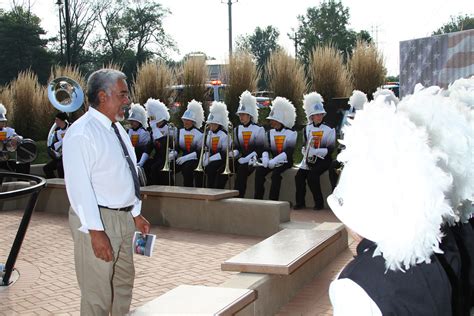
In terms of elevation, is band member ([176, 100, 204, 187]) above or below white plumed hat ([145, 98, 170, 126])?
below

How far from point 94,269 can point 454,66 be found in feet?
34.9

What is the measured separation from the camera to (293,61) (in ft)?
51.4

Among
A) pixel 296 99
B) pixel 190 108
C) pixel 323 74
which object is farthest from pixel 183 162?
pixel 323 74

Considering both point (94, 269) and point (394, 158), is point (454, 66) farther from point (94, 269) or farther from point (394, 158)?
point (394, 158)

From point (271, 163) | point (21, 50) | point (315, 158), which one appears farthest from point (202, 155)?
point (21, 50)

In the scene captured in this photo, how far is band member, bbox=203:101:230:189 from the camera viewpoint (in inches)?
445

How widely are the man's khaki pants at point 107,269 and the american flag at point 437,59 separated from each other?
10021 millimetres

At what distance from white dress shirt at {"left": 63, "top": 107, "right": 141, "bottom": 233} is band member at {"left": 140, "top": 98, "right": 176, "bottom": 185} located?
8.07 meters

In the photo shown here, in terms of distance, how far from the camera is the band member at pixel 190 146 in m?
11.6

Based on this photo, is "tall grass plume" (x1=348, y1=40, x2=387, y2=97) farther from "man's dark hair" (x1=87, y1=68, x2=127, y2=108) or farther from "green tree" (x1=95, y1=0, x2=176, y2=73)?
"green tree" (x1=95, y1=0, x2=176, y2=73)

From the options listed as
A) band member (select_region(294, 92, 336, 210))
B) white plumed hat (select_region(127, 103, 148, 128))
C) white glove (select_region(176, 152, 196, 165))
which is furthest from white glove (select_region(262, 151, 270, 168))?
white plumed hat (select_region(127, 103, 148, 128))

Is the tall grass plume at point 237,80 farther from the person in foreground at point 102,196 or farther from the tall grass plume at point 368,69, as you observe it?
the person in foreground at point 102,196

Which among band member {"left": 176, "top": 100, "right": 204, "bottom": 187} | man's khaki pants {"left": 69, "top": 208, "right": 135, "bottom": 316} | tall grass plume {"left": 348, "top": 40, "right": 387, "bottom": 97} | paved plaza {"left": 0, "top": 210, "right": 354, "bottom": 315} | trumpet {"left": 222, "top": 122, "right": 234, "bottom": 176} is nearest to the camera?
man's khaki pants {"left": 69, "top": 208, "right": 135, "bottom": 316}

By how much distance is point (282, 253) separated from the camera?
509 centimetres
